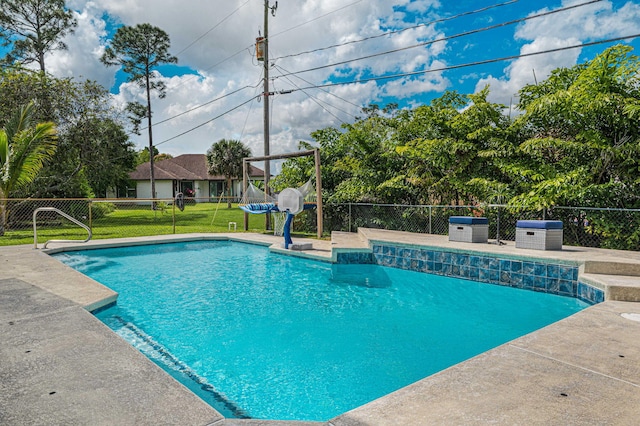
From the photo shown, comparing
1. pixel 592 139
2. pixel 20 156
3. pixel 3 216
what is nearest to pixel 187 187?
pixel 3 216

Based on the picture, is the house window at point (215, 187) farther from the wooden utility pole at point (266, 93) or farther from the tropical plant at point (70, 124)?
the wooden utility pole at point (266, 93)

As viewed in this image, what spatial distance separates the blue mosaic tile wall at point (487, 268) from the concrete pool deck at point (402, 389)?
1954 mm

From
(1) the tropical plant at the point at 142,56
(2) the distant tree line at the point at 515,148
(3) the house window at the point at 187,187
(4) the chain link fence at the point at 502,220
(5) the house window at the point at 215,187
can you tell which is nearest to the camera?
(4) the chain link fence at the point at 502,220

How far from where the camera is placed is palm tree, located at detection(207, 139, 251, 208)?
32.6 m

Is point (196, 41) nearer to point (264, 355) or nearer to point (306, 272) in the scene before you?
point (306, 272)

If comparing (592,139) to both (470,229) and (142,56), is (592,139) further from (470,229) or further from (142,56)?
(142,56)

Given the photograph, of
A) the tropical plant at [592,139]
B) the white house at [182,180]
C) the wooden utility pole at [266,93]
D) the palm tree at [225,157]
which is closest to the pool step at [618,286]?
the tropical plant at [592,139]

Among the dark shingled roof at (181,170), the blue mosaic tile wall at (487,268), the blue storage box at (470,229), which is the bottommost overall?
the blue mosaic tile wall at (487,268)

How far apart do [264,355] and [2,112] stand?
18042 mm

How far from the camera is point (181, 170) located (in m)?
39.5

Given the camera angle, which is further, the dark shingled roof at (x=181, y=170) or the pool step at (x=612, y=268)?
the dark shingled roof at (x=181, y=170)

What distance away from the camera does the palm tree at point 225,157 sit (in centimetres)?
3256

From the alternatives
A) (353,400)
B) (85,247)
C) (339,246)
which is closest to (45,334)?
(353,400)

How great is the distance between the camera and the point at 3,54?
2038 centimetres
